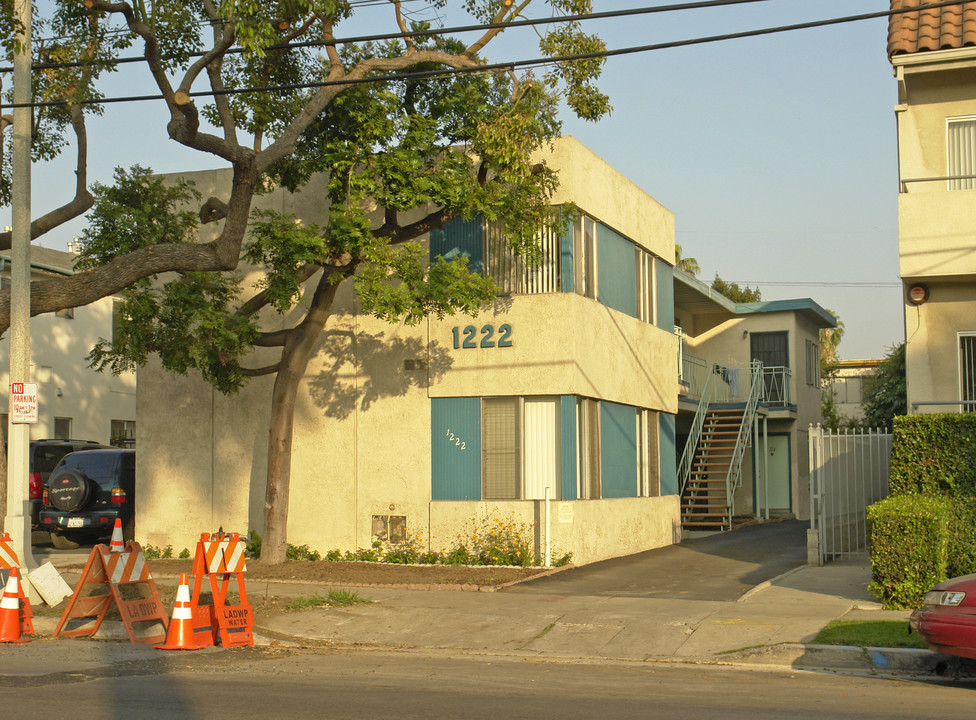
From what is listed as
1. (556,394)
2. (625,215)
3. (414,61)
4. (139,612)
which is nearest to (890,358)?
(625,215)

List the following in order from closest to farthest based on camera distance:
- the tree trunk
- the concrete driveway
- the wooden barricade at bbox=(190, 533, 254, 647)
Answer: the wooden barricade at bbox=(190, 533, 254, 647)
the concrete driveway
the tree trunk

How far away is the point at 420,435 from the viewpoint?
1781cm

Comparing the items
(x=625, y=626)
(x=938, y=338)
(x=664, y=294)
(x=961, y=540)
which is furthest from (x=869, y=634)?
(x=664, y=294)

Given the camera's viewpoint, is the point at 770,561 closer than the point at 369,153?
No

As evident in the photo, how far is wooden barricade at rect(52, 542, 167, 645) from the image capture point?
11.5m

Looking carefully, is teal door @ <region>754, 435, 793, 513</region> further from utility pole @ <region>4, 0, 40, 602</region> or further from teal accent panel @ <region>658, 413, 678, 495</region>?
utility pole @ <region>4, 0, 40, 602</region>

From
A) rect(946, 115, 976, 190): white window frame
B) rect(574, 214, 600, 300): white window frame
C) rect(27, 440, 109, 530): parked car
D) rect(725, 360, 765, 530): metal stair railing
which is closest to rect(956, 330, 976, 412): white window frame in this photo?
rect(946, 115, 976, 190): white window frame

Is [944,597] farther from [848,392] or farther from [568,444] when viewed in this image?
[848,392]

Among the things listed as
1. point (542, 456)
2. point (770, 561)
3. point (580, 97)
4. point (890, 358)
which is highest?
point (580, 97)

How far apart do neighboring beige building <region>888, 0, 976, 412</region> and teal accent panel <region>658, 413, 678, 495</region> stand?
655 cm

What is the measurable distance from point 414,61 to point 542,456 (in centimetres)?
652

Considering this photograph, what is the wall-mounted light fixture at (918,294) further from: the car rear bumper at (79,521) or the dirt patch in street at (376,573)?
the car rear bumper at (79,521)

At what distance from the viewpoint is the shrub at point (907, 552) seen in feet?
40.0

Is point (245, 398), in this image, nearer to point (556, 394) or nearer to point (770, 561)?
point (556, 394)
